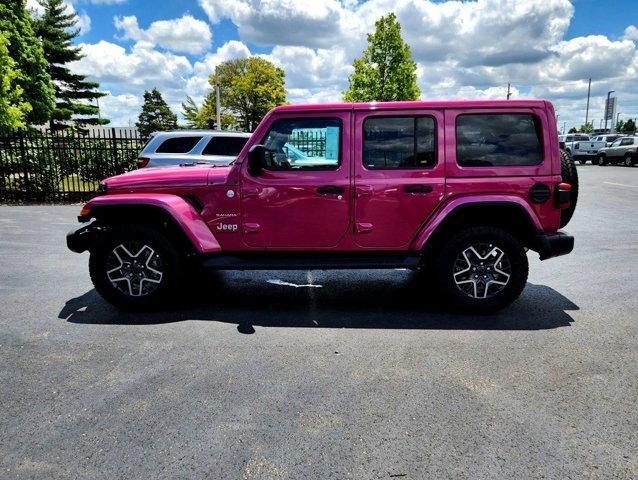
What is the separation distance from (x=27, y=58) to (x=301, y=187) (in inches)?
1258

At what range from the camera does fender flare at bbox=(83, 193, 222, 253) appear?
4.30 m

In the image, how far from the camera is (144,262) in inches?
178

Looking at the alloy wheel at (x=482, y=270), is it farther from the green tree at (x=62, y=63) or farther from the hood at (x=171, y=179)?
the green tree at (x=62, y=63)

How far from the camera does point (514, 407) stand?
280 centimetres

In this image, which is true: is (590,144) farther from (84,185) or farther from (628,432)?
(628,432)

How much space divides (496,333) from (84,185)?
43.3ft

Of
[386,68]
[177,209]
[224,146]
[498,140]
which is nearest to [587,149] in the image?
[386,68]

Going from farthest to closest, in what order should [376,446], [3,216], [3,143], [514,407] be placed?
[3,143], [3,216], [514,407], [376,446]

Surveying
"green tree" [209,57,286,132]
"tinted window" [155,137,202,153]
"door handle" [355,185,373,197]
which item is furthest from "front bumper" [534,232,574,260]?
"green tree" [209,57,286,132]

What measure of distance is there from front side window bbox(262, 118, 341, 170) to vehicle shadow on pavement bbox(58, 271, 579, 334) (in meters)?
1.46

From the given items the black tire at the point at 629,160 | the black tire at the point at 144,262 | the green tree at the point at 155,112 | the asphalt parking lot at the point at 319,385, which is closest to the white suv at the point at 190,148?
the asphalt parking lot at the point at 319,385

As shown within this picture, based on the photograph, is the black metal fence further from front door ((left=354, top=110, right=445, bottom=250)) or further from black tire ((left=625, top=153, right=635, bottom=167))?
black tire ((left=625, top=153, right=635, bottom=167))

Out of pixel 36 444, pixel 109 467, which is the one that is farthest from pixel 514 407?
pixel 36 444

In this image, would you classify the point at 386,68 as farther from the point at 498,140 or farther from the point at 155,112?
the point at 155,112
